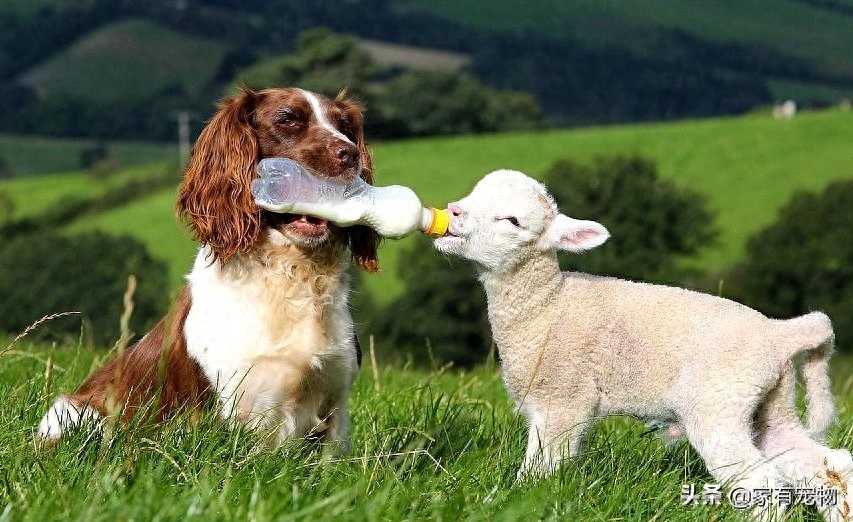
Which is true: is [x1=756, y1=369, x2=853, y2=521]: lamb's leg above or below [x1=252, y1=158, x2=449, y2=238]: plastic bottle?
below

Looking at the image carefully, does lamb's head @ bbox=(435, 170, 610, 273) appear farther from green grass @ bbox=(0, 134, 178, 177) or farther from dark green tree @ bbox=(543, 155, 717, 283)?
green grass @ bbox=(0, 134, 178, 177)

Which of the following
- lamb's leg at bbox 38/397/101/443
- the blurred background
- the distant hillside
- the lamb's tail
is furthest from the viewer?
the distant hillside

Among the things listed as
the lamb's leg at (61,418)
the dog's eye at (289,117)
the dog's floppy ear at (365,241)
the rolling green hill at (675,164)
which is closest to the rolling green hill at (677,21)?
the rolling green hill at (675,164)

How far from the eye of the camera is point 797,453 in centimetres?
451

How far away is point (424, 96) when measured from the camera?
9981 cm

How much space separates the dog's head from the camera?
5.34 meters

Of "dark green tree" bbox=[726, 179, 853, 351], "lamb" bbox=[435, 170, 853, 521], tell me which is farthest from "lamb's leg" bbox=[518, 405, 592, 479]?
"dark green tree" bbox=[726, 179, 853, 351]

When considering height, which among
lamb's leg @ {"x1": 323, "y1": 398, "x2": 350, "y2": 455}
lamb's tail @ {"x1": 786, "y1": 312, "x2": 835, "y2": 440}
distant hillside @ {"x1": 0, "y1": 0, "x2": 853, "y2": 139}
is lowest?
distant hillside @ {"x1": 0, "y1": 0, "x2": 853, "y2": 139}

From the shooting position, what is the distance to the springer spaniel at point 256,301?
5.19 m

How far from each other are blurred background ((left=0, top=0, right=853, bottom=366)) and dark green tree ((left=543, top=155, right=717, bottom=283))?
0.50 feet

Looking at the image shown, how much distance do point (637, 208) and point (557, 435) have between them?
5617cm

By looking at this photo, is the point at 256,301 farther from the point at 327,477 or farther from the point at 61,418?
the point at 327,477

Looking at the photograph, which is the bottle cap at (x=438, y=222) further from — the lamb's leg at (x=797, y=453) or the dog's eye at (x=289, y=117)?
the lamb's leg at (x=797, y=453)

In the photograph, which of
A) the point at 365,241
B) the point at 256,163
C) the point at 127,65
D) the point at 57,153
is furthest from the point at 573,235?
the point at 127,65
